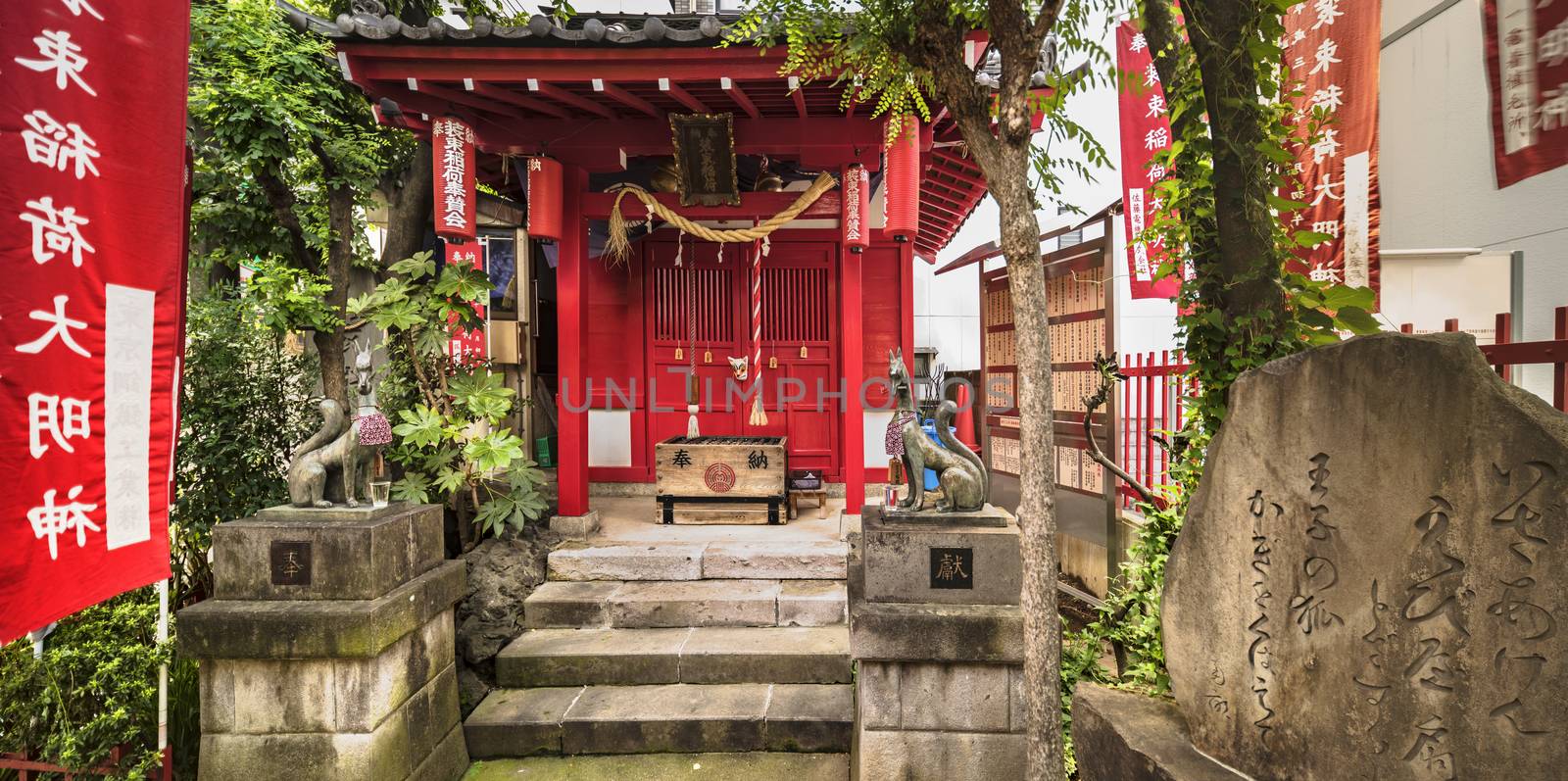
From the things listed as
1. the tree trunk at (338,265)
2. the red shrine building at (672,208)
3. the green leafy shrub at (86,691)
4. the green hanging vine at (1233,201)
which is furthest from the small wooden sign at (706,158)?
the green leafy shrub at (86,691)

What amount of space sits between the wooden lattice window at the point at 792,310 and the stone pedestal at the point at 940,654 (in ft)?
17.2

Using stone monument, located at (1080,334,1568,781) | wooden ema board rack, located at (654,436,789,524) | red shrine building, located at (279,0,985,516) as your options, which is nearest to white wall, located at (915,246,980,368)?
red shrine building, located at (279,0,985,516)

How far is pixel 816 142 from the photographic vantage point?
6.38 m

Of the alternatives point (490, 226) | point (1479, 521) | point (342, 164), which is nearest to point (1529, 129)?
point (1479, 521)

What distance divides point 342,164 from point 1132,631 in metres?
6.95

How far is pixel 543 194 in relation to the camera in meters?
6.27

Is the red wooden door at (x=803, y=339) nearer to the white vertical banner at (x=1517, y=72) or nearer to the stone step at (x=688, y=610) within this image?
the stone step at (x=688, y=610)

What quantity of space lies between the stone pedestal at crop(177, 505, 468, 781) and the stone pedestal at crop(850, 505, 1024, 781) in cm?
251

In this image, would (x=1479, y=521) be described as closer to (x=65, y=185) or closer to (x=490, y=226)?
(x=65, y=185)

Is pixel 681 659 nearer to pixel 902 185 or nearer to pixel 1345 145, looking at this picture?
pixel 902 185

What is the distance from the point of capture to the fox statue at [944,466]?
11.8 ft

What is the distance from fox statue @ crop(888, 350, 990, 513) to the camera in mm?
3590

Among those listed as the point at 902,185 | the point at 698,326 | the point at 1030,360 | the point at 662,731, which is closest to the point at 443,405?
the point at 698,326

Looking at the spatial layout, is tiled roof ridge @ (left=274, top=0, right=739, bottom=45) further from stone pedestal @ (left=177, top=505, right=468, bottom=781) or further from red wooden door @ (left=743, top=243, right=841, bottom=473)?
stone pedestal @ (left=177, top=505, right=468, bottom=781)
